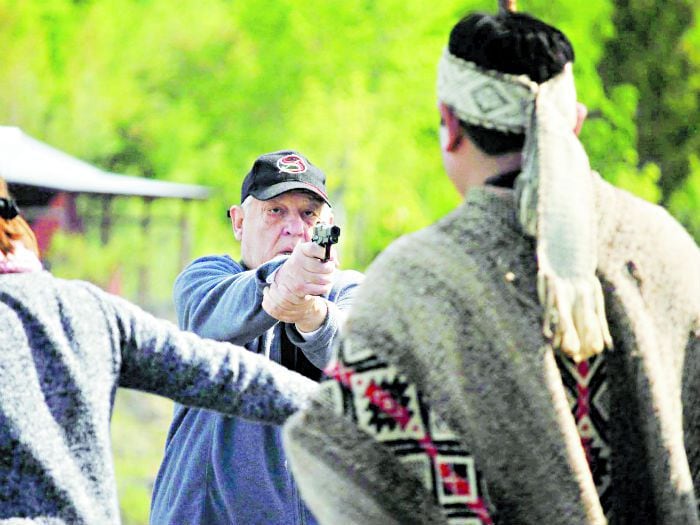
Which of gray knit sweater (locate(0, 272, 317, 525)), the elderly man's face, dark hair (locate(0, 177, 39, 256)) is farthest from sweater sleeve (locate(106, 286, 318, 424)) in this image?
the elderly man's face

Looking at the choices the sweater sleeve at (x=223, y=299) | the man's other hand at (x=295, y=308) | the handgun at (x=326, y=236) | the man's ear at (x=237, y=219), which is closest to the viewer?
the handgun at (x=326, y=236)

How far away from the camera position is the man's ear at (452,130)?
99.5 inches

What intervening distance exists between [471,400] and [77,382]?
71cm

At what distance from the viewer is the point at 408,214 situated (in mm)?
16031

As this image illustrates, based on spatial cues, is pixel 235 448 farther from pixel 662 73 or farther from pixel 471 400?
pixel 662 73

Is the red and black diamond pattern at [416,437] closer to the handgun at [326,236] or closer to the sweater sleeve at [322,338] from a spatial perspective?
the handgun at [326,236]

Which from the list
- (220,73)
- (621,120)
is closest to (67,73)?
(220,73)

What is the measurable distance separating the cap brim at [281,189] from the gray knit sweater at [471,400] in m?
1.69

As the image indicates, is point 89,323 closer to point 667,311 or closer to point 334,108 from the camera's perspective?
point 667,311

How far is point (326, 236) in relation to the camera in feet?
11.5

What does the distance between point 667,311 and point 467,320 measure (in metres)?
0.39

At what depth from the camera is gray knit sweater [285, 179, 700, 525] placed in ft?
7.73

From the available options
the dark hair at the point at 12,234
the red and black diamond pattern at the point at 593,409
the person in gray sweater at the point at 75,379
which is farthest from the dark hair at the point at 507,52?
A: the dark hair at the point at 12,234

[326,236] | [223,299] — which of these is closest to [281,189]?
[223,299]
